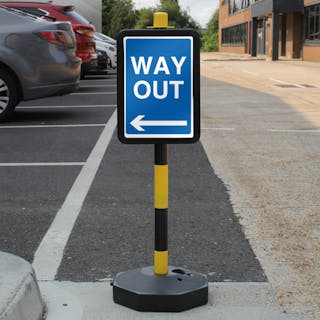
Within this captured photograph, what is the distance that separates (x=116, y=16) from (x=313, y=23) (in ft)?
187

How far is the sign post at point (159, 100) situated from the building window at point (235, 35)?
6470 cm

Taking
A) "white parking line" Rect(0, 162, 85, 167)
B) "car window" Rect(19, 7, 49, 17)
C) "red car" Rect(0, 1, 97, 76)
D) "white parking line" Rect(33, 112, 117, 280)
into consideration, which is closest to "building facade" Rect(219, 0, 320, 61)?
"red car" Rect(0, 1, 97, 76)

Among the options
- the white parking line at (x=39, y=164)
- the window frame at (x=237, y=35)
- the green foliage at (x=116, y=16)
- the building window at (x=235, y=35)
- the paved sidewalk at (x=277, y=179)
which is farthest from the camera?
the green foliage at (x=116, y=16)

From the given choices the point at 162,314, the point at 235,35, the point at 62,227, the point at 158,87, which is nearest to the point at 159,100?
the point at 158,87

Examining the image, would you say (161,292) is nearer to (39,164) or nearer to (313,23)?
(39,164)

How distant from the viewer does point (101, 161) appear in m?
7.78

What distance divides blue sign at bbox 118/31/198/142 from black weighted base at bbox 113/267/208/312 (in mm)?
792

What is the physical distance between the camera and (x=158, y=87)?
3.54m

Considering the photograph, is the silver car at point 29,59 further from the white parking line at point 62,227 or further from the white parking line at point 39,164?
the white parking line at point 39,164

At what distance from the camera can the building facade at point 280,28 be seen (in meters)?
41.6

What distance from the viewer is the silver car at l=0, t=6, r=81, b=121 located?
1075 cm

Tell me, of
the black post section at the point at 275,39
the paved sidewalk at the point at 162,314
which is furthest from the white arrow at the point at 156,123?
the black post section at the point at 275,39

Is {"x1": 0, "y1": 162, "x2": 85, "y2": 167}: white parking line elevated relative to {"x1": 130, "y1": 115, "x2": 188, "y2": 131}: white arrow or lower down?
lower down

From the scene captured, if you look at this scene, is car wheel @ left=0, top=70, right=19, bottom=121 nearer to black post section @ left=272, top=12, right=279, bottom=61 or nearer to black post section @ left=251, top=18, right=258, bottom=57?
black post section @ left=272, top=12, right=279, bottom=61
